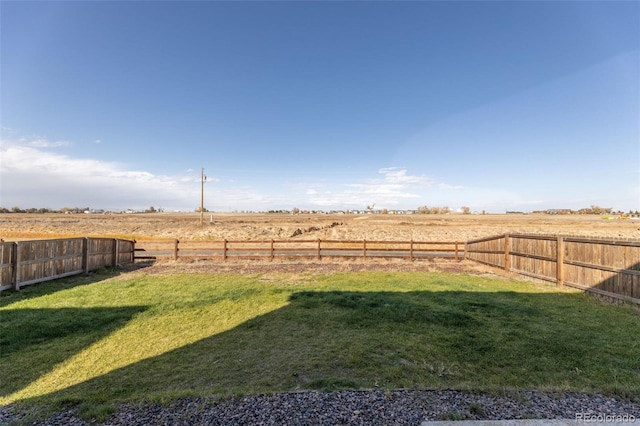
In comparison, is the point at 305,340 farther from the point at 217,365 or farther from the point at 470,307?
the point at 470,307

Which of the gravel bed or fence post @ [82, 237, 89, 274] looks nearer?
the gravel bed

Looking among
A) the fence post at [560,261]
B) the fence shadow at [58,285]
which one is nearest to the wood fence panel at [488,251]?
the fence post at [560,261]

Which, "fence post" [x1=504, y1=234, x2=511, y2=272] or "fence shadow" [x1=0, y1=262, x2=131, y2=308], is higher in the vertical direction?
"fence post" [x1=504, y1=234, x2=511, y2=272]

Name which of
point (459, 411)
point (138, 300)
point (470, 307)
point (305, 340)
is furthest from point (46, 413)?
point (470, 307)

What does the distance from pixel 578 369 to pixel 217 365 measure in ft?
16.7

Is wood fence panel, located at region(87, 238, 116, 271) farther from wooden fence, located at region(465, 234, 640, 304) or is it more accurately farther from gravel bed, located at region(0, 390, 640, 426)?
wooden fence, located at region(465, 234, 640, 304)

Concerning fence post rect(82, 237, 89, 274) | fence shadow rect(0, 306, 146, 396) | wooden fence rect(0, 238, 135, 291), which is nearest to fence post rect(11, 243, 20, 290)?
wooden fence rect(0, 238, 135, 291)

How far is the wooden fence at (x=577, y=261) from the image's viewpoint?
7.50 meters

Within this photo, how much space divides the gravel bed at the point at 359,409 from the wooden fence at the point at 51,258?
8.39m

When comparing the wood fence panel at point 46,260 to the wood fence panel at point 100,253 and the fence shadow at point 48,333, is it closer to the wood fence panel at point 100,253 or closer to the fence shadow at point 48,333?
the wood fence panel at point 100,253

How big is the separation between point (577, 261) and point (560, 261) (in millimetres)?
538

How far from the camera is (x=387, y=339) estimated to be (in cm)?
537

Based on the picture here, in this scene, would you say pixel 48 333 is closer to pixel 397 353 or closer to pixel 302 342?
pixel 302 342

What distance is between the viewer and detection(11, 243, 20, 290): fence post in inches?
369
